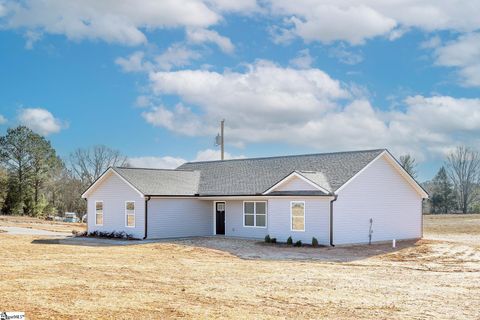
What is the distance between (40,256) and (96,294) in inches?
369

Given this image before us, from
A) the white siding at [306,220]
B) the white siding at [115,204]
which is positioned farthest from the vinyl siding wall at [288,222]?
the white siding at [115,204]

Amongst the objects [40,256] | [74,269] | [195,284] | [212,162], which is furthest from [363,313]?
[212,162]

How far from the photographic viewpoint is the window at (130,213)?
105 feet

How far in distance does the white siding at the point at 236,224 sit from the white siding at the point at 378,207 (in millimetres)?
5100

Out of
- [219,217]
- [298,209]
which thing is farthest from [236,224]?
[298,209]

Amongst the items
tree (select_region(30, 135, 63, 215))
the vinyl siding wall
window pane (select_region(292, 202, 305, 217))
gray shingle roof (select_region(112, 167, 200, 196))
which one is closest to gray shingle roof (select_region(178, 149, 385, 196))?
gray shingle roof (select_region(112, 167, 200, 196))

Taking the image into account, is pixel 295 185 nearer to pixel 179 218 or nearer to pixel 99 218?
pixel 179 218

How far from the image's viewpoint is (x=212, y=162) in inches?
1535

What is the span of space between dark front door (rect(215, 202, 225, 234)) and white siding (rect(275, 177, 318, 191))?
553cm

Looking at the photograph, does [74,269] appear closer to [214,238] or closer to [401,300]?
[401,300]

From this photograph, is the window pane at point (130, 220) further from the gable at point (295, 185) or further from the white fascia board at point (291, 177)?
the gable at point (295, 185)

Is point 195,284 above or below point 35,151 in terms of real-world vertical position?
below

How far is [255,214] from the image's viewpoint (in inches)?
1225

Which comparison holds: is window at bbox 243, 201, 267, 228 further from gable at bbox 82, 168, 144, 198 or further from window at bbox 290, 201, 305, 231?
gable at bbox 82, 168, 144, 198
